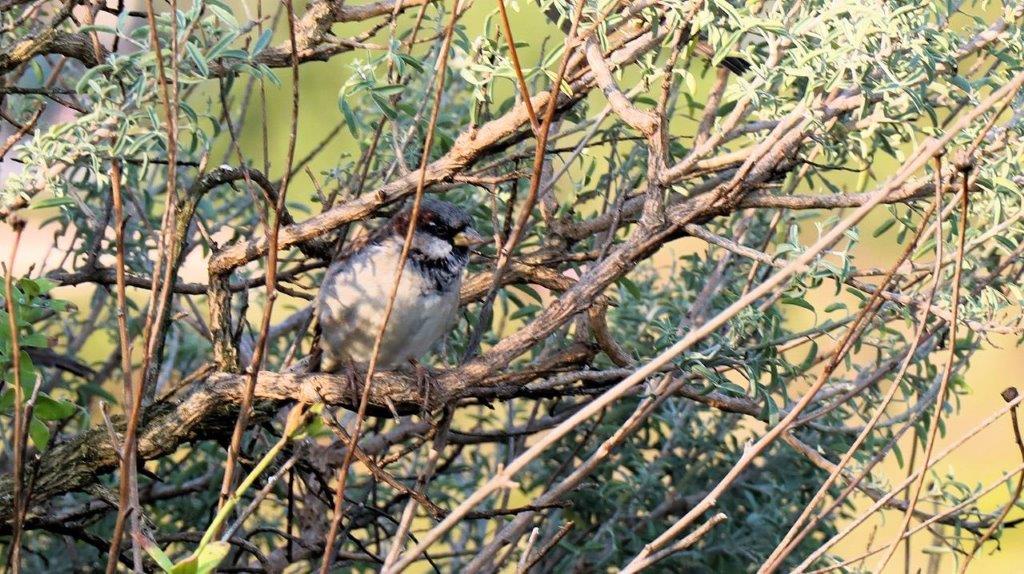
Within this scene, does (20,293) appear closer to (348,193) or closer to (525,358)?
(348,193)

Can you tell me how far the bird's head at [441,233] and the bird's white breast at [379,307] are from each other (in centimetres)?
6

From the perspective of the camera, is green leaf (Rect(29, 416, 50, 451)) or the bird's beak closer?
green leaf (Rect(29, 416, 50, 451))

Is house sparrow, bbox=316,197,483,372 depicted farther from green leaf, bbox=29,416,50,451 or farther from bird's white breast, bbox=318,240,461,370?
green leaf, bbox=29,416,50,451

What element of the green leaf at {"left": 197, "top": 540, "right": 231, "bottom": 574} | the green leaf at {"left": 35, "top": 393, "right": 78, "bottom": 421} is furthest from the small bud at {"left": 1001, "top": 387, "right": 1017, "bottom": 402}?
the green leaf at {"left": 35, "top": 393, "right": 78, "bottom": 421}

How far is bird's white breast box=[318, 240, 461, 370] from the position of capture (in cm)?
263

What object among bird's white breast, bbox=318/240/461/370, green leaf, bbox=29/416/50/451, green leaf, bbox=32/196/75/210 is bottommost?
green leaf, bbox=29/416/50/451

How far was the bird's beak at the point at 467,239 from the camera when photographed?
8.85ft

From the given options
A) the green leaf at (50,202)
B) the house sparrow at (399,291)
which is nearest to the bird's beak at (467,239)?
the house sparrow at (399,291)

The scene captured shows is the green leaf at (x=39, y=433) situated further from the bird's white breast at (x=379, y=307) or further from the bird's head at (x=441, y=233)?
the bird's head at (x=441, y=233)

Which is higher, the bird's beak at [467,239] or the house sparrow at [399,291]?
the bird's beak at [467,239]

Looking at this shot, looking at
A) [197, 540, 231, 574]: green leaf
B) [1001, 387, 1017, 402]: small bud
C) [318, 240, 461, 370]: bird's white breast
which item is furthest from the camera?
[318, 240, 461, 370]: bird's white breast

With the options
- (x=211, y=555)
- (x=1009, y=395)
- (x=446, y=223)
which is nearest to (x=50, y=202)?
(x=211, y=555)

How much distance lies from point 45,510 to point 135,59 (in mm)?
868

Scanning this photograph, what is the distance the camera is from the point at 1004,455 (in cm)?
579
